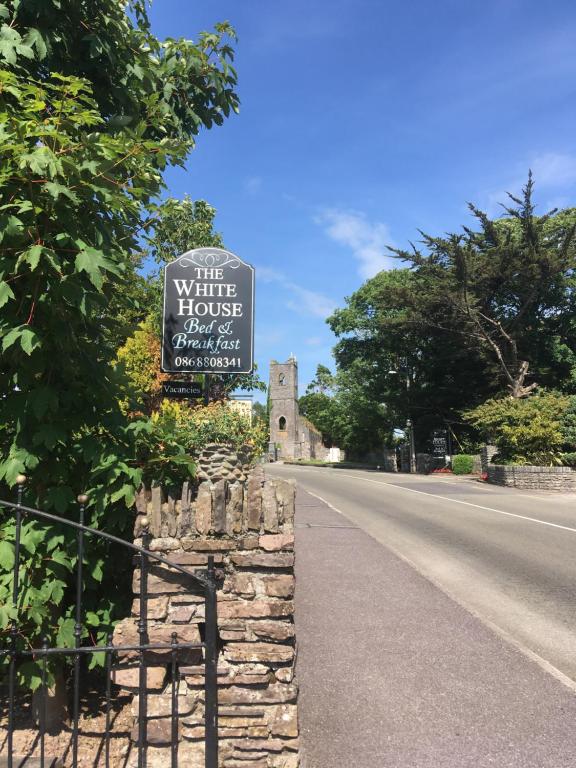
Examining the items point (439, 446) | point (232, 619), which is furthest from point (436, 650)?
point (439, 446)

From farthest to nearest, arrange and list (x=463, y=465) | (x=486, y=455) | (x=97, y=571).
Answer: (x=463, y=465)
(x=486, y=455)
(x=97, y=571)

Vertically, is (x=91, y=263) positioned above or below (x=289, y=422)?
below

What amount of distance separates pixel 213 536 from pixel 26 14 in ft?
13.7

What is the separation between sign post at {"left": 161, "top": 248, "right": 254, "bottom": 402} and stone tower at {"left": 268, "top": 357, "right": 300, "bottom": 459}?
7034cm

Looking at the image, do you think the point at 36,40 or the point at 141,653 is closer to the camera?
the point at 141,653

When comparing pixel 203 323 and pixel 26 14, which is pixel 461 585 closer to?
pixel 203 323

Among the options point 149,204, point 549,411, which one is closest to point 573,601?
point 149,204

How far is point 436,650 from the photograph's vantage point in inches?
201

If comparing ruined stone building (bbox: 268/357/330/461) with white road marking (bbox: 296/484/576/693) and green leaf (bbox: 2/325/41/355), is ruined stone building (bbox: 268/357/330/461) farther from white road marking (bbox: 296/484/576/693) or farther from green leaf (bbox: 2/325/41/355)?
green leaf (bbox: 2/325/41/355)

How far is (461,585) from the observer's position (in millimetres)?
7523

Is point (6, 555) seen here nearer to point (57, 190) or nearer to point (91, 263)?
point (91, 263)

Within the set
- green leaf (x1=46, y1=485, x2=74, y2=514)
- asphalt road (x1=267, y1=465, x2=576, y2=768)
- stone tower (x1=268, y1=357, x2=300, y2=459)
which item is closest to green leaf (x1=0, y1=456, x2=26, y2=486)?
green leaf (x1=46, y1=485, x2=74, y2=514)

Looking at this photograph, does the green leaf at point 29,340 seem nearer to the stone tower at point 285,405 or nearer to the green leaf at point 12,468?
the green leaf at point 12,468

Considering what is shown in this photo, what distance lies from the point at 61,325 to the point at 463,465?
31.3m
